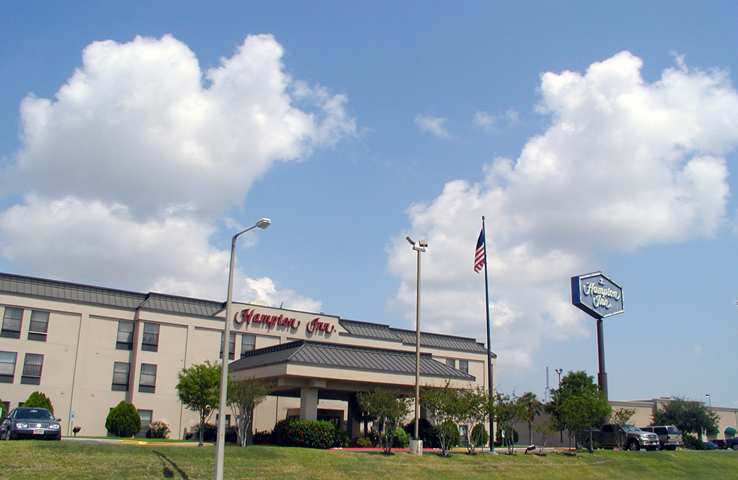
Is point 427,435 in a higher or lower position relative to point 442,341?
lower

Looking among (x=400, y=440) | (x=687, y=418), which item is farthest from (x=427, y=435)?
(x=687, y=418)

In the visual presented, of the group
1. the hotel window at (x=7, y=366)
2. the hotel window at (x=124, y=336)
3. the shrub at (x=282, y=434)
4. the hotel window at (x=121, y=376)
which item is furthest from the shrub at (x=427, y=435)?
the hotel window at (x=7, y=366)

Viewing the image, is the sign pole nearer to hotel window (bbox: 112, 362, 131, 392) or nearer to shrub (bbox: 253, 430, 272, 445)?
shrub (bbox: 253, 430, 272, 445)

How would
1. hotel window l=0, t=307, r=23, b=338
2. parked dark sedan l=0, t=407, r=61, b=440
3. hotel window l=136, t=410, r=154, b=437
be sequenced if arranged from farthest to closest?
hotel window l=136, t=410, r=154, b=437 < hotel window l=0, t=307, r=23, b=338 < parked dark sedan l=0, t=407, r=61, b=440

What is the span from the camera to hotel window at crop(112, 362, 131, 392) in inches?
2068

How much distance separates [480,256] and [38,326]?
107 ft

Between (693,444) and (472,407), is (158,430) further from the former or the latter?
(693,444)

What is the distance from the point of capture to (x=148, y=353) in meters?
53.6

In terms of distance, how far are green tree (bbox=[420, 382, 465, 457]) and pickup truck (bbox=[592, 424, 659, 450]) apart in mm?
18389

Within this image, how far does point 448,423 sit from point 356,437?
896 cm

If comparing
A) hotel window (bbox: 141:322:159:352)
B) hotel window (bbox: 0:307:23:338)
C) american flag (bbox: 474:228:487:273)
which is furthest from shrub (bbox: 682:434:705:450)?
hotel window (bbox: 0:307:23:338)

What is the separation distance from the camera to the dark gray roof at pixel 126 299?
50781 mm

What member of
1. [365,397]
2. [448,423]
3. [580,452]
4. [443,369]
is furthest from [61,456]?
[580,452]

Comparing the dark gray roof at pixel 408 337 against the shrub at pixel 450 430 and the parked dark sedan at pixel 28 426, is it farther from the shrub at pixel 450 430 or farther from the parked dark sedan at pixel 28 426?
the parked dark sedan at pixel 28 426
